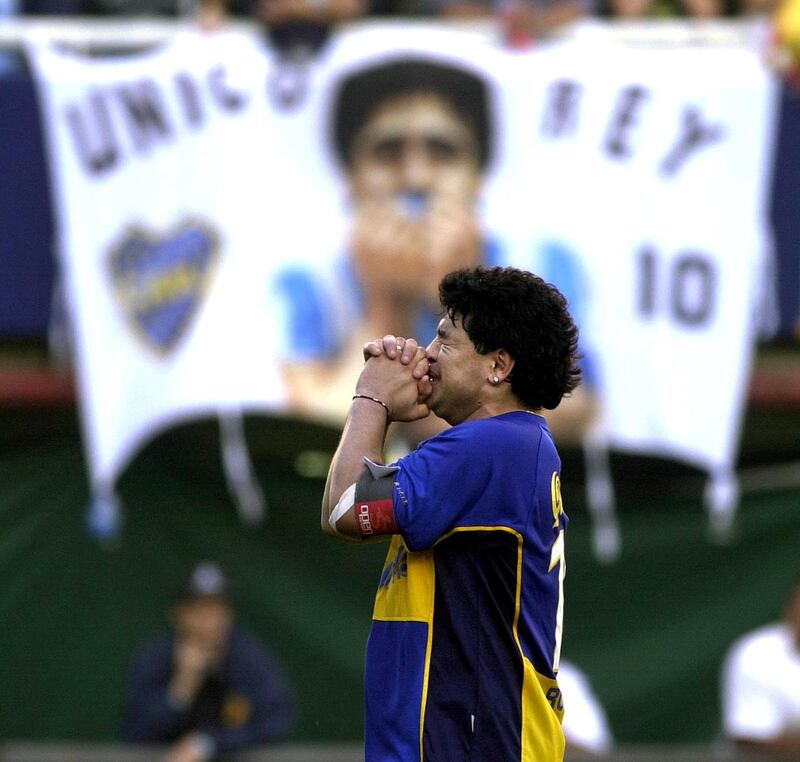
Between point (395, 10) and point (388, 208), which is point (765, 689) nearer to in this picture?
point (388, 208)

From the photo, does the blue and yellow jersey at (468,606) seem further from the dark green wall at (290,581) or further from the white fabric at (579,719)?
the dark green wall at (290,581)

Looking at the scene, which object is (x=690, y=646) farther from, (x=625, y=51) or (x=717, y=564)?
(x=625, y=51)

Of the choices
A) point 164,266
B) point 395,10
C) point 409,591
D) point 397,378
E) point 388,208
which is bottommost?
point 164,266

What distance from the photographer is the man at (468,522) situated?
2957mm

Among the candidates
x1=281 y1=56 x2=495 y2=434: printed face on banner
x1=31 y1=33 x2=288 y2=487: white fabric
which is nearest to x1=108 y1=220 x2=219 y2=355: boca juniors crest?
x1=31 y1=33 x2=288 y2=487: white fabric

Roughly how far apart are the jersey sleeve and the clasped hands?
15 centimetres

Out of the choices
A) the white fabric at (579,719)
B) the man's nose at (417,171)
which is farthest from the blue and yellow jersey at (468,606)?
the man's nose at (417,171)

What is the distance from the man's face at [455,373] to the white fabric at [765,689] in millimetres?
3907

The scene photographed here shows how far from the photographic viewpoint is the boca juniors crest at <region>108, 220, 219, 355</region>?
6.70 metres

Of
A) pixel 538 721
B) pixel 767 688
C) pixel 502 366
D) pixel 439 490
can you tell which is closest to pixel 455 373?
pixel 502 366

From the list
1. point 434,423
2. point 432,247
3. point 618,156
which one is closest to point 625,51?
point 618,156

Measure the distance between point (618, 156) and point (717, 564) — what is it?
204 centimetres

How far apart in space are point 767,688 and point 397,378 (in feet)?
13.4

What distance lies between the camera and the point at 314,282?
6.78 metres
